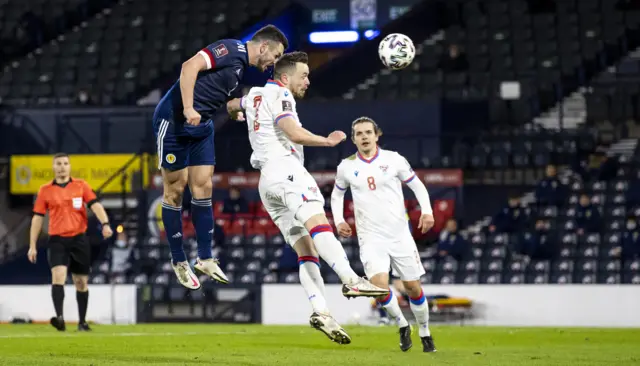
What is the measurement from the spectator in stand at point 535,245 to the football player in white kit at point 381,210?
31.8 ft

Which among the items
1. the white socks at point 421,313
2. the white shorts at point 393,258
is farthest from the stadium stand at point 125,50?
the white socks at point 421,313

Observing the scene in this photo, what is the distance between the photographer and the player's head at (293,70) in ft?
36.6

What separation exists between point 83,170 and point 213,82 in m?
16.2

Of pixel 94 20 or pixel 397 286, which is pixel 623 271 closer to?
pixel 397 286

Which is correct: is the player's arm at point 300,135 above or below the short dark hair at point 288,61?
below

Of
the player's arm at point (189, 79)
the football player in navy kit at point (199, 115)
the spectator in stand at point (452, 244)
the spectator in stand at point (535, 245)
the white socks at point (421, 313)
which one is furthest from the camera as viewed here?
the spectator in stand at point (452, 244)

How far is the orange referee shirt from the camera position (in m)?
17.1

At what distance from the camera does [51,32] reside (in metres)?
33.3

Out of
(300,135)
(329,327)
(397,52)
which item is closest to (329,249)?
(329,327)

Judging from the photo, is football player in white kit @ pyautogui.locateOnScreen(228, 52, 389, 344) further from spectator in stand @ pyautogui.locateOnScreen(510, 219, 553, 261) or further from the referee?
spectator in stand @ pyautogui.locateOnScreen(510, 219, 553, 261)

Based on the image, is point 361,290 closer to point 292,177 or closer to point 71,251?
point 292,177

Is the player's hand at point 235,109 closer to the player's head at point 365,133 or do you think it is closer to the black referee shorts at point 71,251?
the player's head at point 365,133

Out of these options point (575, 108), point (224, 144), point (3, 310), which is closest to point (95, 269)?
point (3, 310)

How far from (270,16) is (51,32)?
6.20 metres
